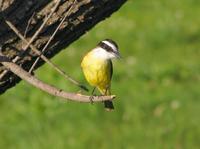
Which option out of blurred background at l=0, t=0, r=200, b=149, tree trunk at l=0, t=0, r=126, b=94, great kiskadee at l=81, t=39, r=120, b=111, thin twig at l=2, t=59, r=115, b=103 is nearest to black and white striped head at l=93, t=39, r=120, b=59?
great kiskadee at l=81, t=39, r=120, b=111

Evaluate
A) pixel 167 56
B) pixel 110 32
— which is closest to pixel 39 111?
pixel 167 56

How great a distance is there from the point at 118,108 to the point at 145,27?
3278 mm

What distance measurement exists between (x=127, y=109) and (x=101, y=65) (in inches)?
157

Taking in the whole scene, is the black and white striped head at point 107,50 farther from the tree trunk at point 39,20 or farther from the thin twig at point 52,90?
the thin twig at point 52,90

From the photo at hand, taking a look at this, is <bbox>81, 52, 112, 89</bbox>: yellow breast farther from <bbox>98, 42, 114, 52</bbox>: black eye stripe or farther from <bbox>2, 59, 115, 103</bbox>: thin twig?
<bbox>2, 59, 115, 103</bbox>: thin twig

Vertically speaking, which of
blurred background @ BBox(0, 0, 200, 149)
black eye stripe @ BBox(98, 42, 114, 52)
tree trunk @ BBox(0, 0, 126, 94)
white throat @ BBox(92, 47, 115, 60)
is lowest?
blurred background @ BBox(0, 0, 200, 149)

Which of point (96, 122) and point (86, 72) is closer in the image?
point (86, 72)

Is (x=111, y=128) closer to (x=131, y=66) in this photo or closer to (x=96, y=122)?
(x=96, y=122)

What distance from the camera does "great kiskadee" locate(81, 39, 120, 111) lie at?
3.75 metres

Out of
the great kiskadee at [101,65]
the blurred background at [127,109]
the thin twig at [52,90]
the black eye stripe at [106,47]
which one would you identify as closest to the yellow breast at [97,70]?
the great kiskadee at [101,65]

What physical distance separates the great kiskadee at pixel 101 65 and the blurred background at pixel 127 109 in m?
3.47

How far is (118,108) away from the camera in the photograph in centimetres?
793

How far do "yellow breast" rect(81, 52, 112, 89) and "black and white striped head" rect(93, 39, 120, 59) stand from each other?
0.13ft

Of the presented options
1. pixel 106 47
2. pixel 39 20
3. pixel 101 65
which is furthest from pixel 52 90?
pixel 101 65
